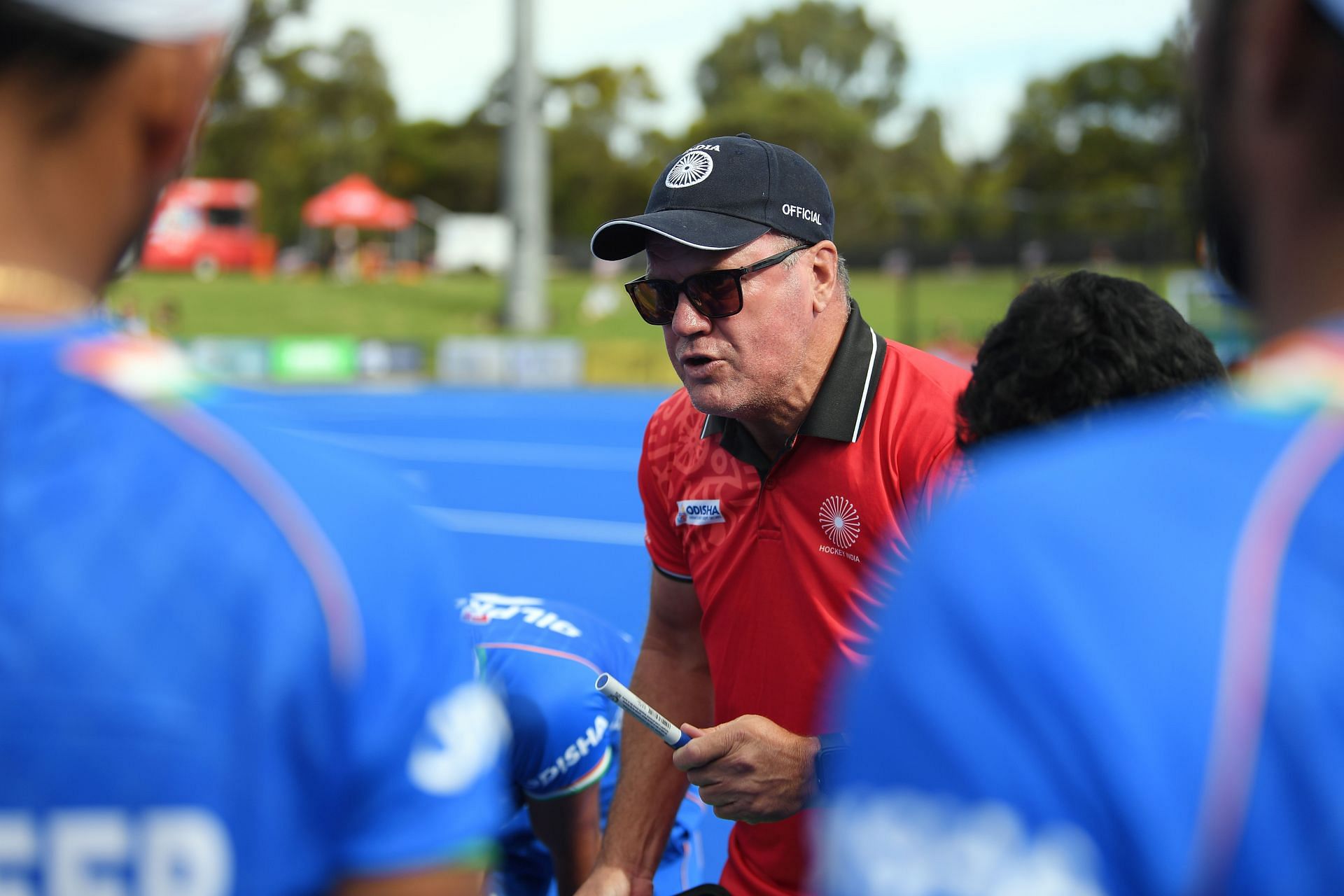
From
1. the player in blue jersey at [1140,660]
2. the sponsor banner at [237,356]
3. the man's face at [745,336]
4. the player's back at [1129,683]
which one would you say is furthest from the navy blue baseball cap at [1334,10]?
the sponsor banner at [237,356]

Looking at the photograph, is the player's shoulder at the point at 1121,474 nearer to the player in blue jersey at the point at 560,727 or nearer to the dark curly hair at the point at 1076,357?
the dark curly hair at the point at 1076,357

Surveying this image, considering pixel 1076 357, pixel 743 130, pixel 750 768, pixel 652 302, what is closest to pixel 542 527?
pixel 652 302

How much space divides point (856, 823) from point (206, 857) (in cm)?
50

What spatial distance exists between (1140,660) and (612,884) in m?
2.30

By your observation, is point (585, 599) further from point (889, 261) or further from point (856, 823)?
point (889, 261)

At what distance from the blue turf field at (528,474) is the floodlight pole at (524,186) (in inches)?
311

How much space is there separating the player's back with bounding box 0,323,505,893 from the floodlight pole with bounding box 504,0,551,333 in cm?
3236

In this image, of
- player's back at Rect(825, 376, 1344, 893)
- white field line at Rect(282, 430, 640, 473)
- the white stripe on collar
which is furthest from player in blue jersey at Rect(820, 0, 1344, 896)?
white field line at Rect(282, 430, 640, 473)

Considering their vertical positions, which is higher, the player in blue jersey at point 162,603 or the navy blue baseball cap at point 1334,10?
the navy blue baseball cap at point 1334,10

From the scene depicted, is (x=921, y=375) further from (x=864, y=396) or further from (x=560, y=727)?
(x=560, y=727)

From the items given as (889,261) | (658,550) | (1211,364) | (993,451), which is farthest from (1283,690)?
(889,261)

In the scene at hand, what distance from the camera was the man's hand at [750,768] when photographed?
2.58m

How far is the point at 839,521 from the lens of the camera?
2.85 m

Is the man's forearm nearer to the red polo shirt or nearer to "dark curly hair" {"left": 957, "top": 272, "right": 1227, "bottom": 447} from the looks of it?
the red polo shirt
